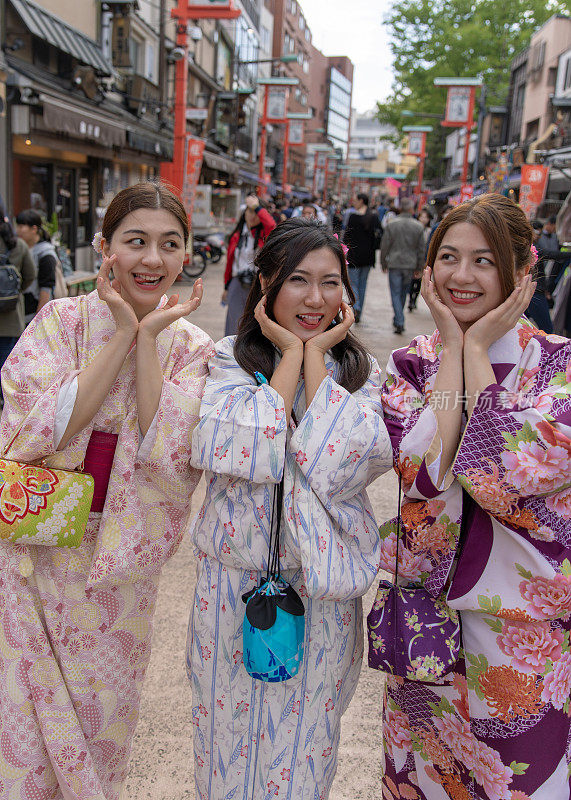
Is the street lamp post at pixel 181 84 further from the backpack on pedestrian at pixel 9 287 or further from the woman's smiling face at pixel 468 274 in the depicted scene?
A: the woman's smiling face at pixel 468 274

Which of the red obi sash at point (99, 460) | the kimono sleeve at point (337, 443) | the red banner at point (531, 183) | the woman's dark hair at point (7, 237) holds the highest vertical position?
the red banner at point (531, 183)

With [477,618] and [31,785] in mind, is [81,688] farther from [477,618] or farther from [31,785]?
[477,618]

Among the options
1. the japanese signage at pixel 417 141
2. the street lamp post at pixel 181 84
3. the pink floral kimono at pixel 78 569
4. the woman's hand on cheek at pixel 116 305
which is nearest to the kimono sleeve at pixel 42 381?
the pink floral kimono at pixel 78 569

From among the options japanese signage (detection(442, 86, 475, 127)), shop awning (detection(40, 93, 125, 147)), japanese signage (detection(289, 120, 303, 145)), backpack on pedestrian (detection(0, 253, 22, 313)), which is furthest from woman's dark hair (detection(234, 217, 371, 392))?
japanese signage (detection(289, 120, 303, 145))

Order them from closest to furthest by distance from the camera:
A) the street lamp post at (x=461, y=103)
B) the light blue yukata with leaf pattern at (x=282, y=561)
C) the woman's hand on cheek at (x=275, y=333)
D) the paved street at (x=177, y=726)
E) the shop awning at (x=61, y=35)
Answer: the light blue yukata with leaf pattern at (x=282, y=561), the woman's hand on cheek at (x=275, y=333), the paved street at (x=177, y=726), the shop awning at (x=61, y=35), the street lamp post at (x=461, y=103)

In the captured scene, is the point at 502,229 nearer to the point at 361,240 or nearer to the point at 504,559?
the point at 504,559

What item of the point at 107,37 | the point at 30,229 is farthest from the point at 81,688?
the point at 107,37

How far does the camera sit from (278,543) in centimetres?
156

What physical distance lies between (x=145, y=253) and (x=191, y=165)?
10.3 metres

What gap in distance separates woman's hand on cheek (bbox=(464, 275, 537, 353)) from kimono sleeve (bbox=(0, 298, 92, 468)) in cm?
93

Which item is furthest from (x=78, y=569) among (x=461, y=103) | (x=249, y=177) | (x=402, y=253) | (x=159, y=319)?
(x=249, y=177)

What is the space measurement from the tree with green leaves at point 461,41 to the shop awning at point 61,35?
651 inches

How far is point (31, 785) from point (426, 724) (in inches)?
38.8

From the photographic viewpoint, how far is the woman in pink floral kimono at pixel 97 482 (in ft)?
5.42
